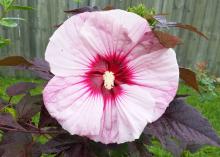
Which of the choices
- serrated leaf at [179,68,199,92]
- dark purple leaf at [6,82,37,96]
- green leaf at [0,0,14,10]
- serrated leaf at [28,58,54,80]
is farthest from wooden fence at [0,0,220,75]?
serrated leaf at [179,68,199,92]

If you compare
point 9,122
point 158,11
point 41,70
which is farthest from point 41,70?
point 158,11

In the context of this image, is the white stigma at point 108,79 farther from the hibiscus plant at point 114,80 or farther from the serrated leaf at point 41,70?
the serrated leaf at point 41,70

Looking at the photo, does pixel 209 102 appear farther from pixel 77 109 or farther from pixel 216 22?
pixel 77 109

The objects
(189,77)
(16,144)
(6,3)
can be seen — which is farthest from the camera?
(6,3)

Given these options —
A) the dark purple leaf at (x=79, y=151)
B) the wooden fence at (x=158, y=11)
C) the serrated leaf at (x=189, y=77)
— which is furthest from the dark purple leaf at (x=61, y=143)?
the wooden fence at (x=158, y=11)

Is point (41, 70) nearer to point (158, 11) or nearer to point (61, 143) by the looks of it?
point (61, 143)

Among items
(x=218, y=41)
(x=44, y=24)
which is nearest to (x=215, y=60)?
(x=218, y=41)
